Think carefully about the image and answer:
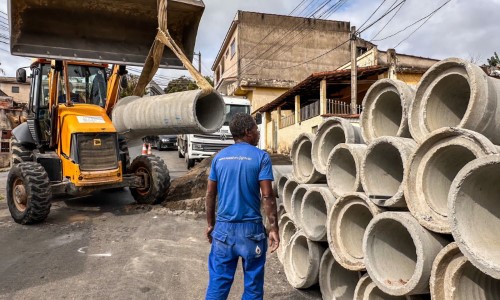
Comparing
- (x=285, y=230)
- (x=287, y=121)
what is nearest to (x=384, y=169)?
(x=285, y=230)

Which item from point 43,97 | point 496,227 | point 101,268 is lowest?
point 101,268

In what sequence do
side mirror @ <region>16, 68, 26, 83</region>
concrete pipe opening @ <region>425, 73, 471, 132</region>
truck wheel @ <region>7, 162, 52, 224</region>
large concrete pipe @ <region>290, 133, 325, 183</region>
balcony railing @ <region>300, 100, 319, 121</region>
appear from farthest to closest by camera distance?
balcony railing @ <region>300, 100, 319, 121</region>, side mirror @ <region>16, 68, 26, 83</region>, truck wheel @ <region>7, 162, 52, 224</region>, large concrete pipe @ <region>290, 133, 325, 183</region>, concrete pipe opening @ <region>425, 73, 471, 132</region>

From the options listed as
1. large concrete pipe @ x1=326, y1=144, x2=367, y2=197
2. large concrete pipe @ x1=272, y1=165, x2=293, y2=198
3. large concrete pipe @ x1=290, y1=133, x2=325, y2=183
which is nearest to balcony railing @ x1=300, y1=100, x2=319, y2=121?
large concrete pipe @ x1=272, y1=165, x2=293, y2=198

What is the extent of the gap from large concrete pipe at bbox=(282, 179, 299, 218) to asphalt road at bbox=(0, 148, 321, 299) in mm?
760

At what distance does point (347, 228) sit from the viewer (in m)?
3.45

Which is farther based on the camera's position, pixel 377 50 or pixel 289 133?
pixel 289 133

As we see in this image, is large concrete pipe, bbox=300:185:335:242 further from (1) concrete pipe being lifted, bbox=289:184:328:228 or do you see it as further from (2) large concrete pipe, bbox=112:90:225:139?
(2) large concrete pipe, bbox=112:90:225:139

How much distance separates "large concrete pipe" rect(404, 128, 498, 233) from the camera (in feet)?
8.14

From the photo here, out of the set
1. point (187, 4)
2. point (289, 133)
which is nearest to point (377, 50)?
point (289, 133)

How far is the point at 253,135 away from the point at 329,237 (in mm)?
1120

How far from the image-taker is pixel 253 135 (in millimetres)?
3205

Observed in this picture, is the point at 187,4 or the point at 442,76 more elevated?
the point at 187,4

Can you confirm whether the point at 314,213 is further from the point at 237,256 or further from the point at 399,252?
the point at 237,256

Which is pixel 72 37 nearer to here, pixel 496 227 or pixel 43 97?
pixel 43 97
